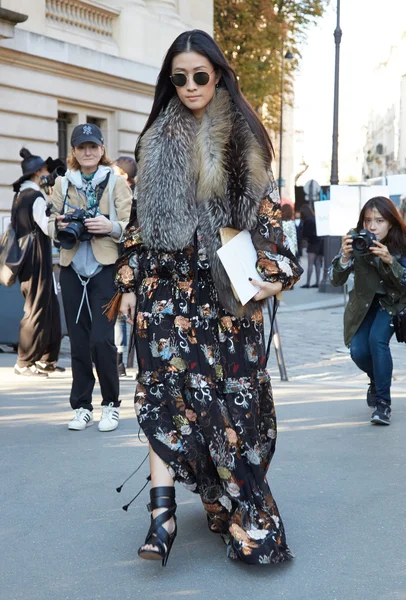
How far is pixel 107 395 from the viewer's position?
659 centimetres

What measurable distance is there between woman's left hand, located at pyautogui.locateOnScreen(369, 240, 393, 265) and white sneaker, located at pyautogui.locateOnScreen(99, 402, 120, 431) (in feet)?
6.66

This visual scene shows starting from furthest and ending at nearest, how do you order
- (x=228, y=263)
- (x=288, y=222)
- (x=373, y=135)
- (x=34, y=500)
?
(x=373, y=135)
(x=288, y=222)
(x=34, y=500)
(x=228, y=263)

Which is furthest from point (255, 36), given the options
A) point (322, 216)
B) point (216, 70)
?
point (216, 70)

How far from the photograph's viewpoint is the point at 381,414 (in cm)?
678

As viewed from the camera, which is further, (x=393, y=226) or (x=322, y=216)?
(x=322, y=216)

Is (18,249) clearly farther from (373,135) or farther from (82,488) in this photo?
(373,135)

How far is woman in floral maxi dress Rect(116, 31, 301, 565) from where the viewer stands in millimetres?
3852

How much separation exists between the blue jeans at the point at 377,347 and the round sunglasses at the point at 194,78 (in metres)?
3.38

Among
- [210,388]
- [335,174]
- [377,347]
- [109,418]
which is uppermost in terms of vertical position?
[335,174]

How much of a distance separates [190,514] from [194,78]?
199 centimetres

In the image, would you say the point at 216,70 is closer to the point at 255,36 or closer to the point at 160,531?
the point at 160,531

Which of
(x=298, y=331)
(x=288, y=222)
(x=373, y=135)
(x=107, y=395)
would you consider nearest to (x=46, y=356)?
(x=107, y=395)

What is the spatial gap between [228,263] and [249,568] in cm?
119

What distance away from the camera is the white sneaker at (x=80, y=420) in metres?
6.56
